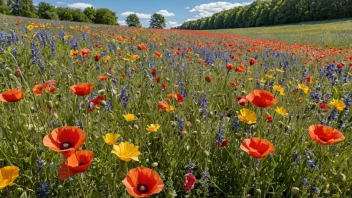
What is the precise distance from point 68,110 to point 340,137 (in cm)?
197

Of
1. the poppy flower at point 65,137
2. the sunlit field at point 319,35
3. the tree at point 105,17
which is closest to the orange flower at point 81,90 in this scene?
the poppy flower at point 65,137

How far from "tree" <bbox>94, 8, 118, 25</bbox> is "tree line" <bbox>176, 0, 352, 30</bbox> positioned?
2659cm

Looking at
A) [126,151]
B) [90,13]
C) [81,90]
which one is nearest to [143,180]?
[126,151]

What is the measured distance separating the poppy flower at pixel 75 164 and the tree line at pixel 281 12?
5333cm

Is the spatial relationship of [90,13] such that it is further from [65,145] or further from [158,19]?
[65,145]

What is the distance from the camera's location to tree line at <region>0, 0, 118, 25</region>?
63906mm

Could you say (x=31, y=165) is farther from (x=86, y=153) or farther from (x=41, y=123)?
(x=86, y=153)

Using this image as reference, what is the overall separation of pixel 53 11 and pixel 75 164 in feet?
244

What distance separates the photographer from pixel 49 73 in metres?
3.21

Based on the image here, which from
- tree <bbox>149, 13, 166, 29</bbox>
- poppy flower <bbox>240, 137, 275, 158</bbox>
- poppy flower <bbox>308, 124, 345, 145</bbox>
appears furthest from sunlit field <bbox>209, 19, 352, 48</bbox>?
tree <bbox>149, 13, 166, 29</bbox>

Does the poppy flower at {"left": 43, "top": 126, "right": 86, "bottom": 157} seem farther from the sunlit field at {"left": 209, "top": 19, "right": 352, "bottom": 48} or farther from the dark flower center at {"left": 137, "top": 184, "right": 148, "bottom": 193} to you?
the sunlit field at {"left": 209, "top": 19, "right": 352, "bottom": 48}

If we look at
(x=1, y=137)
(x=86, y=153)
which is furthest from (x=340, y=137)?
(x=1, y=137)

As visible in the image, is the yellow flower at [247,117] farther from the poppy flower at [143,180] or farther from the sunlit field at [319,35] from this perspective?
the sunlit field at [319,35]

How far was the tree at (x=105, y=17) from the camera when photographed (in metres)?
69.6
